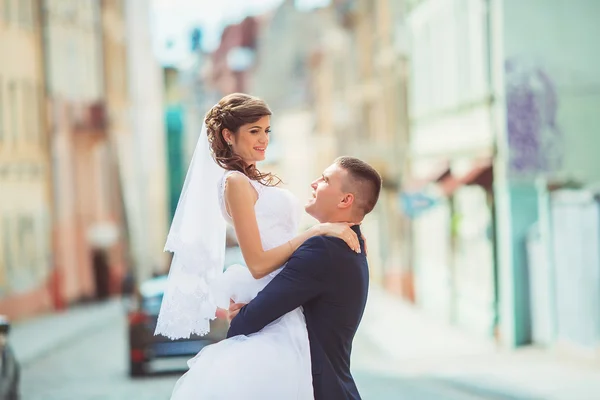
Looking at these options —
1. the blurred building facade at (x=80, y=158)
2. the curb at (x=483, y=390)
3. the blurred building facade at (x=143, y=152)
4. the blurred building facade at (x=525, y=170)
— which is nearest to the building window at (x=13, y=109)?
the blurred building facade at (x=80, y=158)

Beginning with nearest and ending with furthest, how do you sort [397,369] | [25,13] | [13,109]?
[397,369] < [13,109] < [25,13]

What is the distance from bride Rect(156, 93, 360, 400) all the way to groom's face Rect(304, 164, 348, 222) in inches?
2.6

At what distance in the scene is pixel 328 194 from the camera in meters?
4.19

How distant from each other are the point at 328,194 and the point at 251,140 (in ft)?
1.31

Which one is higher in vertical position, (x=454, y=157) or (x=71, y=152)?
(x=71, y=152)

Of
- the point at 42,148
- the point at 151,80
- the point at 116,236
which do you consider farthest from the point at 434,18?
the point at 151,80

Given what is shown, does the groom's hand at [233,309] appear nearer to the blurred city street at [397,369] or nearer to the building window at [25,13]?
the blurred city street at [397,369]

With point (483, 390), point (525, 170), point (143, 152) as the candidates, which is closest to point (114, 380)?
point (483, 390)

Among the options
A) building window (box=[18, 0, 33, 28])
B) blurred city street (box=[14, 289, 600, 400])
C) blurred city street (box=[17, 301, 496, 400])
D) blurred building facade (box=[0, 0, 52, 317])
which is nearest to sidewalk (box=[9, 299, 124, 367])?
blurred city street (box=[14, 289, 600, 400])

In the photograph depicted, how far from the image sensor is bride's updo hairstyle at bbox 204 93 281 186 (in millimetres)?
4359

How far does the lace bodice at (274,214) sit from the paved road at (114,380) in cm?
843

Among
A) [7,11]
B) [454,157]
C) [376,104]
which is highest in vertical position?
[7,11]

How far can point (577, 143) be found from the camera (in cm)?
1931

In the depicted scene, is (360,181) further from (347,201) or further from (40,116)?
(40,116)
